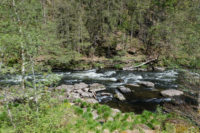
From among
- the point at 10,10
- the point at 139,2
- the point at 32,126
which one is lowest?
the point at 32,126

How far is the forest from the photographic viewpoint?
14.3ft

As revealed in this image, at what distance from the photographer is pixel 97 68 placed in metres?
22.9

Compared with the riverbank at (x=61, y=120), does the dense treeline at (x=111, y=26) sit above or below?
above

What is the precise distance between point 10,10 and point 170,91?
12.4 m

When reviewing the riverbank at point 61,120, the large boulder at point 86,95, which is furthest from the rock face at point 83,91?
the riverbank at point 61,120

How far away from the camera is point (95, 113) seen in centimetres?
743

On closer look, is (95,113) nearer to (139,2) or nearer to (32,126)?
(32,126)

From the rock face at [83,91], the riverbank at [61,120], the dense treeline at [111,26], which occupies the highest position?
the dense treeline at [111,26]

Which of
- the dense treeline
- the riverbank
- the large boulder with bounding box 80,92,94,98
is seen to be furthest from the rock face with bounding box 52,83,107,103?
the dense treeline

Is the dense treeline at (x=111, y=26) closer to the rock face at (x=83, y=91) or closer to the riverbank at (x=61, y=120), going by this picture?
the rock face at (x=83, y=91)

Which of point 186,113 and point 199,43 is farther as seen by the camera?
point 199,43

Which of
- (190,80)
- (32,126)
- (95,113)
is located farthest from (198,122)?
(32,126)

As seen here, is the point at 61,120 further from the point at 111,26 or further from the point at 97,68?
the point at 111,26

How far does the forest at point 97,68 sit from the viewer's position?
4355mm
